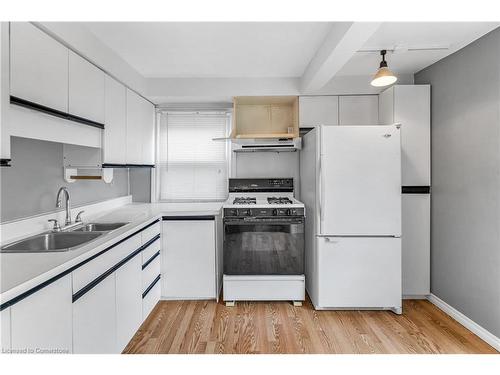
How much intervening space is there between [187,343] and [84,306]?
945mm

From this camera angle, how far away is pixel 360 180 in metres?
2.64

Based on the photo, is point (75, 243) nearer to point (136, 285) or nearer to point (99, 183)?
point (136, 285)

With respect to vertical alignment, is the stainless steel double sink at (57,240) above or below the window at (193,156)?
below

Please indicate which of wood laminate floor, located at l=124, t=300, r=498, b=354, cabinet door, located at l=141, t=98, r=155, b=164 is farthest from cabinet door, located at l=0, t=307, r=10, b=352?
cabinet door, located at l=141, t=98, r=155, b=164

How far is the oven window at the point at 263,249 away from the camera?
111 inches

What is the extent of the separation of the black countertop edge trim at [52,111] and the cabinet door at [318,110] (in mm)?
1982

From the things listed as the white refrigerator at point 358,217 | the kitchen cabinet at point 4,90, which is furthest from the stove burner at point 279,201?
the kitchen cabinet at point 4,90

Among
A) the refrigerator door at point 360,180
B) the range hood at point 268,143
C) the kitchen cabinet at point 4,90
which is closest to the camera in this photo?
the kitchen cabinet at point 4,90

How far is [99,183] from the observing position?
9.27 ft

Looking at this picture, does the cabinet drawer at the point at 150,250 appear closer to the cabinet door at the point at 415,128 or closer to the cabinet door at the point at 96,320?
the cabinet door at the point at 96,320

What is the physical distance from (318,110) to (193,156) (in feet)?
4.97

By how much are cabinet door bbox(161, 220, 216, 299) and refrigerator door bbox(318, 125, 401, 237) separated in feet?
3.56

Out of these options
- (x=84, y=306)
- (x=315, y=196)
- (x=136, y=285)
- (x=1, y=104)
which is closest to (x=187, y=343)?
(x=136, y=285)

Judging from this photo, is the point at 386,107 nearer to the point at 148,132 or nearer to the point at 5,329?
the point at 148,132
